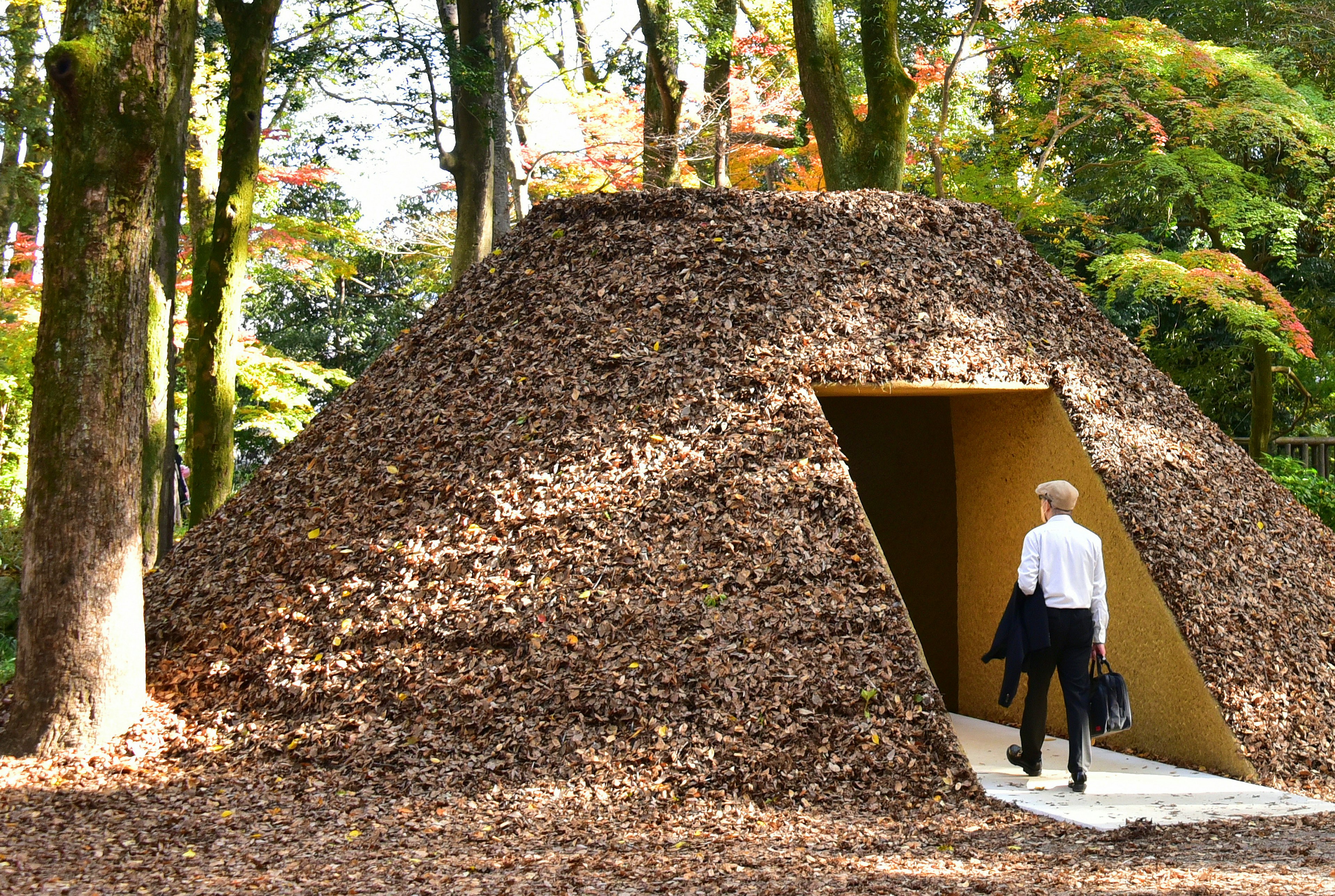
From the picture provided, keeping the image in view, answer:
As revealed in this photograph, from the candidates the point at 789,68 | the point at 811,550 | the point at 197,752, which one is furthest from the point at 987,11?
the point at 197,752

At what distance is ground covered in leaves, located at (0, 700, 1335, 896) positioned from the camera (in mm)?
3598

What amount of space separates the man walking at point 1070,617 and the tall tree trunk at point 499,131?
24.5ft

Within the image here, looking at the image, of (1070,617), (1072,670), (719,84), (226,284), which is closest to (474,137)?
(226,284)

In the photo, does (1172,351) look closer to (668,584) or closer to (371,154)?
(371,154)

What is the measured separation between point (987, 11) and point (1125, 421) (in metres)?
9.67

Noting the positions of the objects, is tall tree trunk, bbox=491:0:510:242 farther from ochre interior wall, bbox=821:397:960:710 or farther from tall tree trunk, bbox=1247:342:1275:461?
tall tree trunk, bbox=1247:342:1275:461

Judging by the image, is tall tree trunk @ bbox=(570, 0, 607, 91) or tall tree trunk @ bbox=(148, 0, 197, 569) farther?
tall tree trunk @ bbox=(570, 0, 607, 91)

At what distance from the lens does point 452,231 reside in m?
18.9

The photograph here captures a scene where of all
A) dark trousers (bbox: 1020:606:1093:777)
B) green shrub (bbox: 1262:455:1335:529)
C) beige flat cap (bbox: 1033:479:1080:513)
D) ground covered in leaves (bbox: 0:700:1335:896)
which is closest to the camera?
ground covered in leaves (bbox: 0:700:1335:896)

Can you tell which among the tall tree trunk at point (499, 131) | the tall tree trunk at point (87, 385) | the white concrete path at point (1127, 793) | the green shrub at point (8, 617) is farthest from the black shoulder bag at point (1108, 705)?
the green shrub at point (8, 617)

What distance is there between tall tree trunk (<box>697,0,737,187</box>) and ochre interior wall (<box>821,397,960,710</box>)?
19.4 ft

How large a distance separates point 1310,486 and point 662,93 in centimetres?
925

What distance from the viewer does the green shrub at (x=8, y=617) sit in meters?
8.99

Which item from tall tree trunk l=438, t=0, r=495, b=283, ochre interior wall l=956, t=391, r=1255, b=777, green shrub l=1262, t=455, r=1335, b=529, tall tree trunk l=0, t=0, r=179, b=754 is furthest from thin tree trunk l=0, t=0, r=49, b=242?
green shrub l=1262, t=455, r=1335, b=529
